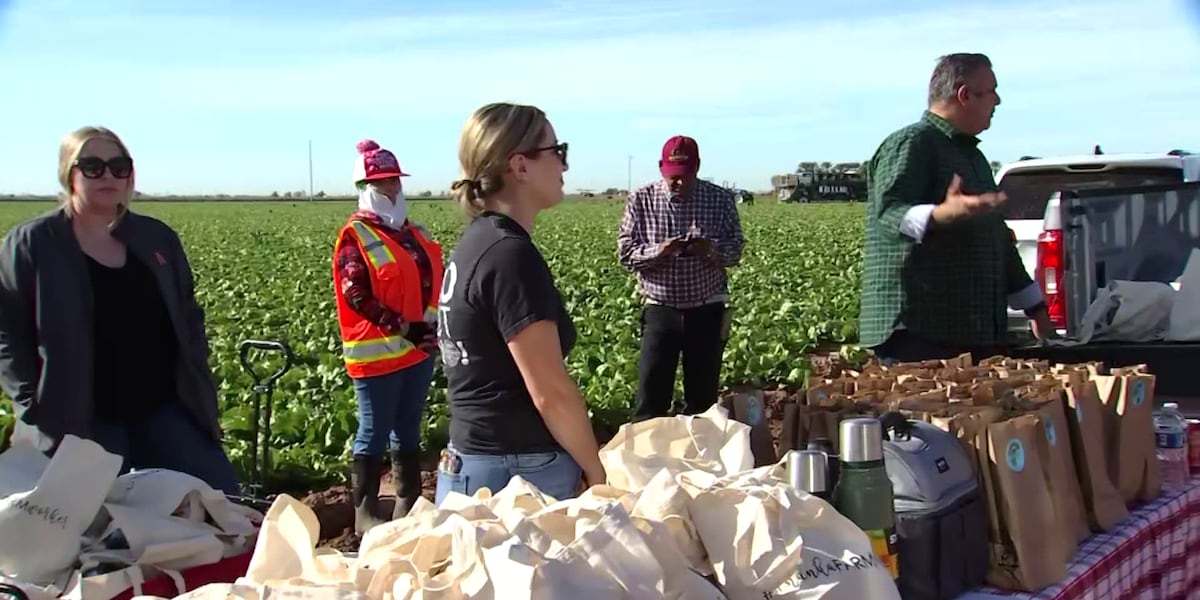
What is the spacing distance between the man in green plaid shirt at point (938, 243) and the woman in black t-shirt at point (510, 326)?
1444mm

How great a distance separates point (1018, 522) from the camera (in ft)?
8.57

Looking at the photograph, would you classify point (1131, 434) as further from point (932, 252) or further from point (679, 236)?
point (679, 236)

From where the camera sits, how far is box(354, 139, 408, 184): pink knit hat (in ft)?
18.1

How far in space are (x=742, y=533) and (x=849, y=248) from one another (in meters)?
24.5

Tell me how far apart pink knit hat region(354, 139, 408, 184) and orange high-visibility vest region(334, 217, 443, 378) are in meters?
0.21

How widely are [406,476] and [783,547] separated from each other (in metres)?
4.06

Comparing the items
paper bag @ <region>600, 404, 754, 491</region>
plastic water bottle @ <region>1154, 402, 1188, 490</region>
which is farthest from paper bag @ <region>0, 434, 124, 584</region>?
plastic water bottle @ <region>1154, 402, 1188, 490</region>

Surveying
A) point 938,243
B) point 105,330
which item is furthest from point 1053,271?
point 105,330

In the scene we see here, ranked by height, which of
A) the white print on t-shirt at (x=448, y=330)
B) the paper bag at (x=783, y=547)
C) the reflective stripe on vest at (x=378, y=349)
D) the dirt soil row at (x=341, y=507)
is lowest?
the dirt soil row at (x=341, y=507)

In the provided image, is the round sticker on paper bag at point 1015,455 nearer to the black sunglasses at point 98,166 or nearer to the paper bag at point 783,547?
the paper bag at point 783,547

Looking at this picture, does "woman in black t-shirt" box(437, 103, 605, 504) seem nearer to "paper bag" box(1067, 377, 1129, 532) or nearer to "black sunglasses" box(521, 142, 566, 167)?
"black sunglasses" box(521, 142, 566, 167)

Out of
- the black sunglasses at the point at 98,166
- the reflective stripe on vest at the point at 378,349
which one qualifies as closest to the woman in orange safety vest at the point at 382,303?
the reflective stripe on vest at the point at 378,349

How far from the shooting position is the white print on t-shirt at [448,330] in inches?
122

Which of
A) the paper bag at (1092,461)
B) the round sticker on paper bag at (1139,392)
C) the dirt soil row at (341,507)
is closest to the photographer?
the paper bag at (1092,461)
